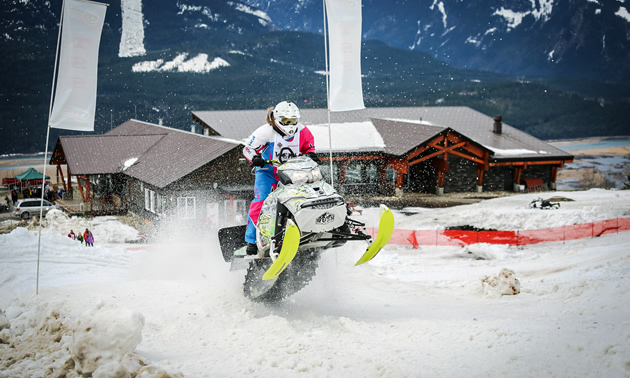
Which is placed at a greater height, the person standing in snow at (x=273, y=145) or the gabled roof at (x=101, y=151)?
the gabled roof at (x=101, y=151)

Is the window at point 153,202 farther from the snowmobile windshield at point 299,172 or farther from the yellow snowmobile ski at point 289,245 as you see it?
the yellow snowmobile ski at point 289,245

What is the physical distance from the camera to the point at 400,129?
101 feet

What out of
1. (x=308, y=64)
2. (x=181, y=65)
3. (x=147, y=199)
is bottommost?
(x=147, y=199)

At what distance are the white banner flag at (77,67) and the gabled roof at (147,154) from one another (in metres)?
9.58

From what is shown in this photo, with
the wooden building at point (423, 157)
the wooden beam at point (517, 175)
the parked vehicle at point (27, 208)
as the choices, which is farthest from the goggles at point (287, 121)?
the wooden beam at point (517, 175)

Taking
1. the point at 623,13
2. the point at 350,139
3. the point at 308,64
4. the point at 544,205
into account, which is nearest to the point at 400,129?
the point at 350,139

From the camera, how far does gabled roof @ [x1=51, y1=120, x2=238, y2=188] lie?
20.8m

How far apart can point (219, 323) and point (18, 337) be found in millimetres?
2580

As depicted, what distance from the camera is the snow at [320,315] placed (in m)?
5.58

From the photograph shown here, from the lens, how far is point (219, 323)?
7.39m

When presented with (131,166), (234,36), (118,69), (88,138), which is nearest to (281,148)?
(131,166)

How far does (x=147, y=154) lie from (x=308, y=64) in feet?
289

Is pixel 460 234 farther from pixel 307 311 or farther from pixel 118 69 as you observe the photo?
pixel 118 69

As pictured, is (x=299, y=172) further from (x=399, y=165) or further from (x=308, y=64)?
(x=308, y=64)
